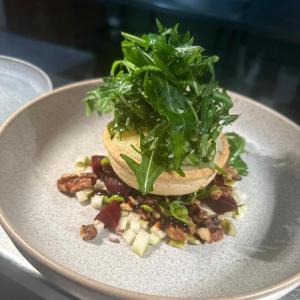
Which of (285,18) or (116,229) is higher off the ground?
(285,18)

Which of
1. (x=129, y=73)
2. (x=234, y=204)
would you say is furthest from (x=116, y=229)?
(x=129, y=73)

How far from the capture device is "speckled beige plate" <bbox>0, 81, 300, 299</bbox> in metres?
1.29

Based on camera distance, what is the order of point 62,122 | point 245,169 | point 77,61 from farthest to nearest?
point 77,61, point 62,122, point 245,169

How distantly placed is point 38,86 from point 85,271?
4.20ft

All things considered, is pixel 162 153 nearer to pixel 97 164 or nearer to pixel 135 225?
pixel 135 225

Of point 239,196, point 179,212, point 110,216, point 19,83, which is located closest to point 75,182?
point 110,216

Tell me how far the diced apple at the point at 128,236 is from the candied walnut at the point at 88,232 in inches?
4.8

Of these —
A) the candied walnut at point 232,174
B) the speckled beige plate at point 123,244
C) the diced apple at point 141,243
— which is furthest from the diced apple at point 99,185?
the candied walnut at point 232,174

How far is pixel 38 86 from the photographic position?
2.22 m

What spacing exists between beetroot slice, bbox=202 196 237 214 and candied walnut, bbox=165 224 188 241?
24cm

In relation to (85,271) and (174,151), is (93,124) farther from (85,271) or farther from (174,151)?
(85,271)

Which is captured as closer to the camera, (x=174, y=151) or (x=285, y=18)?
(x=174, y=151)

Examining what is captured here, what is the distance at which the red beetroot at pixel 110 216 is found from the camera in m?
1.54

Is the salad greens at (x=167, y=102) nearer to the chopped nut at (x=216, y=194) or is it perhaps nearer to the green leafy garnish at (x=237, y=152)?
the chopped nut at (x=216, y=194)
